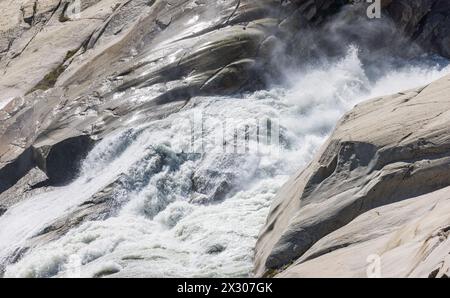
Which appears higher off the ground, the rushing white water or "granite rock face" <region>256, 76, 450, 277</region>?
"granite rock face" <region>256, 76, 450, 277</region>

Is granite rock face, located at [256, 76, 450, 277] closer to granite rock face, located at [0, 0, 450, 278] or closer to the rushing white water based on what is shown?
the rushing white water

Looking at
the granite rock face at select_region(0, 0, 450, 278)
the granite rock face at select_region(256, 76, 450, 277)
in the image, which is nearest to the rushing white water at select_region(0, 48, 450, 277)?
the granite rock face at select_region(0, 0, 450, 278)

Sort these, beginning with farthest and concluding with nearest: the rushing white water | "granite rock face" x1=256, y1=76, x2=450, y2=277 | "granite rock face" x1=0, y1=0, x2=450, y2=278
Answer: "granite rock face" x1=0, y1=0, x2=450, y2=278 → the rushing white water → "granite rock face" x1=256, y1=76, x2=450, y2=277

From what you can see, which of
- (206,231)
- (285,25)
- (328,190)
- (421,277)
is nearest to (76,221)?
(206,231)

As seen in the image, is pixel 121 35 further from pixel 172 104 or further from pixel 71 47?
pixel 172 104

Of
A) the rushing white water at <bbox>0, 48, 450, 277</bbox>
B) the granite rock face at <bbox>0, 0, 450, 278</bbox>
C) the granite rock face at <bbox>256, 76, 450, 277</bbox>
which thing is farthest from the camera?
the granite rock face at <bbox>0, 0, 450, 278</bbox>

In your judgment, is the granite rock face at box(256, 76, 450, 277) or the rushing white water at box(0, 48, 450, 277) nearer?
the granite rock face at box(256, 76, 450, 277)

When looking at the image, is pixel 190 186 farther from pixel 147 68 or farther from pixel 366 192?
pixel 366 192

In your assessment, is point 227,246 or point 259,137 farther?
point 259,137
